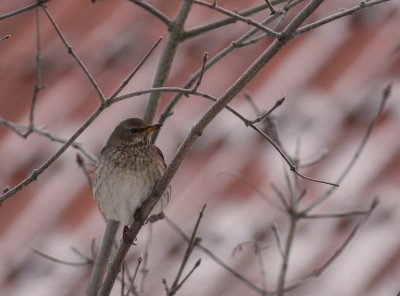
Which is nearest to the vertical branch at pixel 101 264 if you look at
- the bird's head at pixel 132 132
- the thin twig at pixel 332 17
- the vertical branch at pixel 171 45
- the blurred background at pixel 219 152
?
the blurred background at pixel 219 152

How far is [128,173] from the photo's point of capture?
4.46m

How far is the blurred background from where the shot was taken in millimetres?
4762

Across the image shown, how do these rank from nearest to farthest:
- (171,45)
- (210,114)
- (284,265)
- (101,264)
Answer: (210,114) → (284,265) → (101,264) → (171,45)

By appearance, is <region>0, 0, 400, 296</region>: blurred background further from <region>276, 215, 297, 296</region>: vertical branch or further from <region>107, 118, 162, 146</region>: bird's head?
<region>276, 215, 297, 296</region>: vertical branch

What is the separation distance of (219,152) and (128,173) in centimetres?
132

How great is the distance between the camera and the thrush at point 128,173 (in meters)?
4.20

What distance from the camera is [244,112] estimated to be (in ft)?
19.0

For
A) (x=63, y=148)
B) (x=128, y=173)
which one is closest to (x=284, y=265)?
(x=63, y=148)

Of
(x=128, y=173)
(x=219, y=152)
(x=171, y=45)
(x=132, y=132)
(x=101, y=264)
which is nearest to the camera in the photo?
(x=101, y=264)

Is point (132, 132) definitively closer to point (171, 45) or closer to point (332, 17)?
point (171, 45)

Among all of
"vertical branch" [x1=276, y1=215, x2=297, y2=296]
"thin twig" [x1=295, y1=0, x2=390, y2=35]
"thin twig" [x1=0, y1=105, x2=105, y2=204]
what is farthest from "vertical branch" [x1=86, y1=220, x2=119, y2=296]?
"thin twig" [x1=295, y1=0, x2=390, y2=35]

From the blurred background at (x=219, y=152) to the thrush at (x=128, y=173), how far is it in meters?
0.27

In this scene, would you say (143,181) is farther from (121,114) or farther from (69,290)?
(121,114)

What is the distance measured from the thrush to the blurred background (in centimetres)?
27
